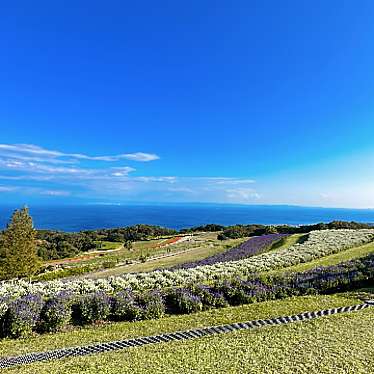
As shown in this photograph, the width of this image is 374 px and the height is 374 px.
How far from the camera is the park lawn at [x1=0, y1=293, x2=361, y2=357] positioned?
8.85 metres

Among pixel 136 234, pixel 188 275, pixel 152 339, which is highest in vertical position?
pixel 188 275

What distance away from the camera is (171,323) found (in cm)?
1015

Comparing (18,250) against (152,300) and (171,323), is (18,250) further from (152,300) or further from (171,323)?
(171,323)

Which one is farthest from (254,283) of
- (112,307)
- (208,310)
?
(112,307)

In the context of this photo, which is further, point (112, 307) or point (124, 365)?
point (112, 307)

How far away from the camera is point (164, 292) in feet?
39.5

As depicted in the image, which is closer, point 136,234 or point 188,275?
point 188,275

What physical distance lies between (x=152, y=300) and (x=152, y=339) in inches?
102

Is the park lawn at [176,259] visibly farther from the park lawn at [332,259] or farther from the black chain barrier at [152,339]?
the black chain barrier at [152,339]

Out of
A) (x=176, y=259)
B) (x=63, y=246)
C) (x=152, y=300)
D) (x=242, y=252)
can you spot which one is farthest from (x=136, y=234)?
(x=152, y=300)

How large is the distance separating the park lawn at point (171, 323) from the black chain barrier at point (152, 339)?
507 millimetres

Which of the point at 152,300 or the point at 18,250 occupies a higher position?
the point at 152,300

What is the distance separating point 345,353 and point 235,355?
240 centimetres

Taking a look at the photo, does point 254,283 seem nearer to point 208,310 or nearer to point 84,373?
point 208,310
